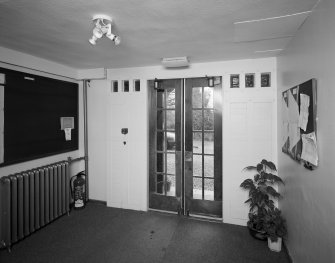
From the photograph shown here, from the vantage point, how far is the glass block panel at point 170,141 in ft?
11.3

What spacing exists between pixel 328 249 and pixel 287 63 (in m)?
1.90

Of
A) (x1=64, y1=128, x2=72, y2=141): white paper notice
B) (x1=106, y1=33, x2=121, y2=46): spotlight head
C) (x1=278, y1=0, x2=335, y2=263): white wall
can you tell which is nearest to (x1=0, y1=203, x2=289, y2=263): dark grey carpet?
(x1=278, y1=0, x2=335, y2=263): white wall

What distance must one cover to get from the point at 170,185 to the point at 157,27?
2468mm

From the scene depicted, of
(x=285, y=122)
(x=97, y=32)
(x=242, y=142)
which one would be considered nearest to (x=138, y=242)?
(x=242, y=142)

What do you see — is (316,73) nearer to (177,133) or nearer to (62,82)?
(177,133)

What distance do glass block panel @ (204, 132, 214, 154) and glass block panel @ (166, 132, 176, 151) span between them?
1.69 ft

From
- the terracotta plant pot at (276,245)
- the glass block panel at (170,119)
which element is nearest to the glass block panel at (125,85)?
the glass block panel at (170,119)

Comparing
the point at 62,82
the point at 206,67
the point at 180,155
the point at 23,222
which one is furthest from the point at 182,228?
the point at 62,82

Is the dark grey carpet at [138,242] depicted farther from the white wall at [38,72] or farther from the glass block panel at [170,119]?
the glass block panel at [170,119]

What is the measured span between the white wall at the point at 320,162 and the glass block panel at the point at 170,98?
1.67m

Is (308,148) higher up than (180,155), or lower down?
higher up

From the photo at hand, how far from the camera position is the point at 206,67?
319 cm

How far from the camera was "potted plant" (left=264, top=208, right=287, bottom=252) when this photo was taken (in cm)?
244

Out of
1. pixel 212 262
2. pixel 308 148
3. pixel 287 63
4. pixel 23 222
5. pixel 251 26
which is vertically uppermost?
pixel 251 26
